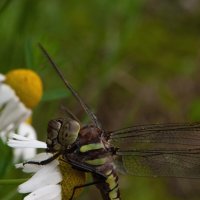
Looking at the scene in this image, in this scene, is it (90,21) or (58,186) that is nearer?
(58,186)

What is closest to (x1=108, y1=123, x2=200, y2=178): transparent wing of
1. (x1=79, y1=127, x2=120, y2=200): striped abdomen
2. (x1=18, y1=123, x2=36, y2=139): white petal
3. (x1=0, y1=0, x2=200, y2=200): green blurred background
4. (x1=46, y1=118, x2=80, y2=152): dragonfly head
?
(x1=79, y1=127, x2=120, y2=200): striped abdomen

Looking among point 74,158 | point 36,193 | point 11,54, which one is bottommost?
point 36,193

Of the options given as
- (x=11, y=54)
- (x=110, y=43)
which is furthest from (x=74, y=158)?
(x=110, y=43)

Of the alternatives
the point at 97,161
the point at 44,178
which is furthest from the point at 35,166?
the point at 97,161

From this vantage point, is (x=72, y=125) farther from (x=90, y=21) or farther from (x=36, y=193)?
(x=90, y=21)

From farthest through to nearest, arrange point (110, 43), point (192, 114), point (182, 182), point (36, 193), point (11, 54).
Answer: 1. point (182, 182)
2. point (110, 43)
3. point (11, 54)
4. point (192, 114)
5. point (36, 193)

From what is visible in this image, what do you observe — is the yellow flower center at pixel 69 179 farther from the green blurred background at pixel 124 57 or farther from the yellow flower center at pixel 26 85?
the green blurred background at pixel 124 57

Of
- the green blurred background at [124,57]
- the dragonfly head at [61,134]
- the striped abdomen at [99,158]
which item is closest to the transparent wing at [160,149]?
the striped abdomen at [99,158]
